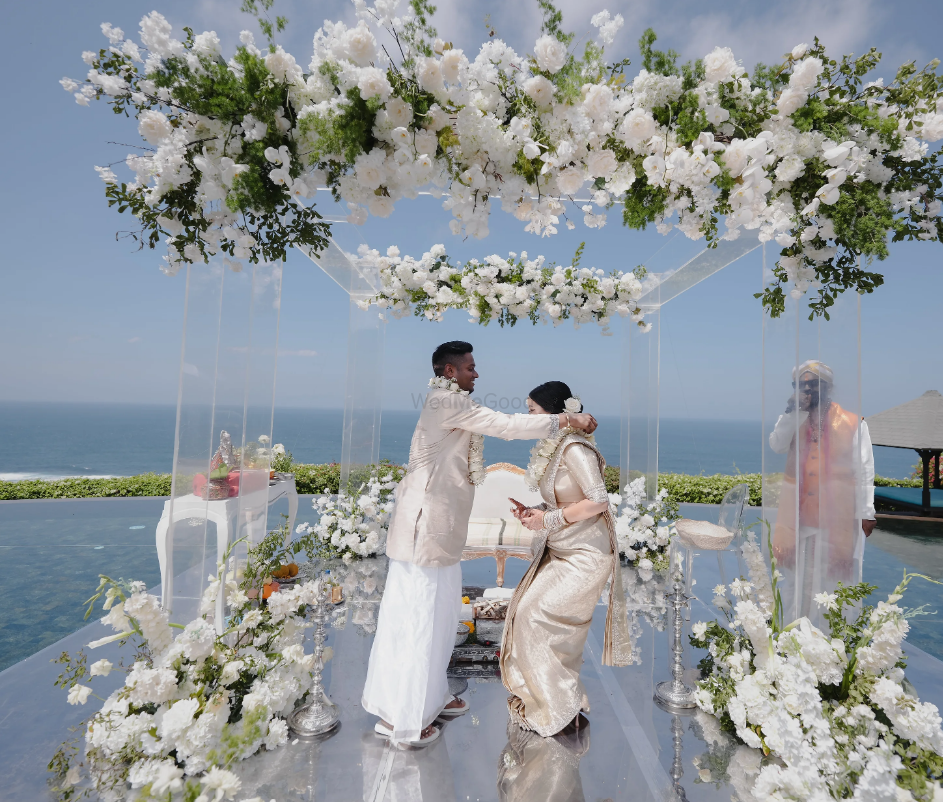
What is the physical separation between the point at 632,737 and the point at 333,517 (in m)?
3.62

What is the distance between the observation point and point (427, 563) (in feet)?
9.19

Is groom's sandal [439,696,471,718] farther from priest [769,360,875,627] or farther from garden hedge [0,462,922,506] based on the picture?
garden hedge [0,462,922,506]

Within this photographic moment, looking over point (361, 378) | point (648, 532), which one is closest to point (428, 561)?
point (361, 378)

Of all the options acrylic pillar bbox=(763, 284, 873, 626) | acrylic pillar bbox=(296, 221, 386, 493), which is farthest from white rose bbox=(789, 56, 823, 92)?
acrylic pillar bbox=(296, 221, 386, 493)

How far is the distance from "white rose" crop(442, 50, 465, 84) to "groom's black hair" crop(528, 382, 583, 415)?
1793mm

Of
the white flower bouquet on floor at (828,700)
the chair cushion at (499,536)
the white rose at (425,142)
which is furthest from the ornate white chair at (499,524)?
the white rose at (425,142)

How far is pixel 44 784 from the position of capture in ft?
7.89

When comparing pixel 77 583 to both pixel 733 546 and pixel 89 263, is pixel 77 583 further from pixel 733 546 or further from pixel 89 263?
pixel 89 263

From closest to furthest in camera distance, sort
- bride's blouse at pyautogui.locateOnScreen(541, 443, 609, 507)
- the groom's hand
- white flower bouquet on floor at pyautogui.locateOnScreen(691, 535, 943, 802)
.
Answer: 1. white flower bouquet on floor at pyautogui.locateOnScreen(691, 535, 943, 802)
2. bride's blouse at pyautogui.locateOnScreen(541, 443, 609, 507)
3. the groom's hand

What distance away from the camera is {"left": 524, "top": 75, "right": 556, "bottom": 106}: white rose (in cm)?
192

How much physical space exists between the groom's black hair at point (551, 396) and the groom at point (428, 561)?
19 cm

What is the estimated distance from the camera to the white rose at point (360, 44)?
178cm

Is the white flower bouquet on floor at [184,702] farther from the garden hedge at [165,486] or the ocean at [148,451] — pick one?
the ocean at [148,451]

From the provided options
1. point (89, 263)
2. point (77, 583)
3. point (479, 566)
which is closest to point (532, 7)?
point (479, 566)
